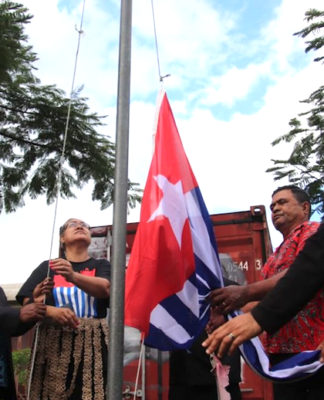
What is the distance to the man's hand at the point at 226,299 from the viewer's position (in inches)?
90.4

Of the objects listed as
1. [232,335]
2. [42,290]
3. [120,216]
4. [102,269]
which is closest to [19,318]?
[42,290]

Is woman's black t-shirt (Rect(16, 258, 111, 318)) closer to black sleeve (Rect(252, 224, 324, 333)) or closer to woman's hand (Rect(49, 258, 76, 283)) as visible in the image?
woman's hand (Rect(49, 258, 76, 283))

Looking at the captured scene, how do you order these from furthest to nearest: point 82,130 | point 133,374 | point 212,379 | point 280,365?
point 82,130 < point 133,374 < point 212,379 < point 280,365

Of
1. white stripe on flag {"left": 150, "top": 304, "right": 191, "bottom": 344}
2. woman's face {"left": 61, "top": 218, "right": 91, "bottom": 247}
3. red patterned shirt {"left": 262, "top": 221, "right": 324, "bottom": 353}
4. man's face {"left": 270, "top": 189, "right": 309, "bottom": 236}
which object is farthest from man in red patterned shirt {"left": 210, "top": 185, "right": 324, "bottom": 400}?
woman's face {"left": 61, "top": 218, "right": 91, "bottom": 247}

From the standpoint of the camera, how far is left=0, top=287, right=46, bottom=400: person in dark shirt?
111 inches

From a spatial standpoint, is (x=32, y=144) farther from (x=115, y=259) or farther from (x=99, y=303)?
(x=115, y=259)

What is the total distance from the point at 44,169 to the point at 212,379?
447 cm

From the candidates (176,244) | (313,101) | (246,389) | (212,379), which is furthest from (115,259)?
(313,101)

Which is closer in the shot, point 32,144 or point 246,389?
point 246,389

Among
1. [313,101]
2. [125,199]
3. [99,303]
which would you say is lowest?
[99,303]

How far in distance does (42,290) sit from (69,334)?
0.30 meters

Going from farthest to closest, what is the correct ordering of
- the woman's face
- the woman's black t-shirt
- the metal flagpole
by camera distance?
1. the woman's face
2. the woman's black t-shirt
3. the metal flagpole

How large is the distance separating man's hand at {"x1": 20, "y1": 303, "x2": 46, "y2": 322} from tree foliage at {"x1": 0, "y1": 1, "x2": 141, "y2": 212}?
3.84m

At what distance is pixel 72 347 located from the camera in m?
2.87
